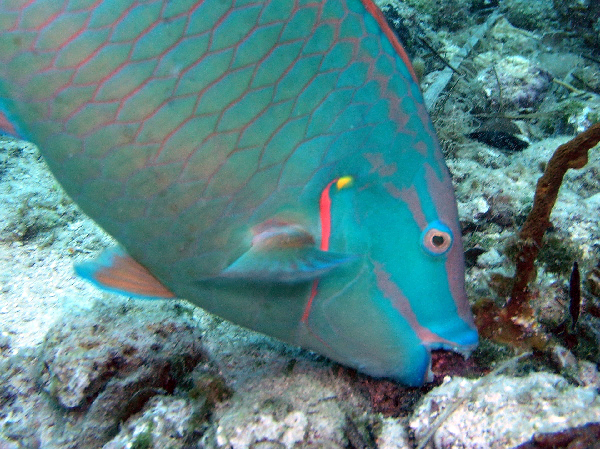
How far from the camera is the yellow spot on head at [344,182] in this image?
1547mm

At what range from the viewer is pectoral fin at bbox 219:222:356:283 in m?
1.48

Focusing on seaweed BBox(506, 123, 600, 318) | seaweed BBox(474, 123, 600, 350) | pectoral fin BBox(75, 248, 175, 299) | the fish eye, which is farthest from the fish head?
pectoral fin BBox(75, 248, 175, 299)

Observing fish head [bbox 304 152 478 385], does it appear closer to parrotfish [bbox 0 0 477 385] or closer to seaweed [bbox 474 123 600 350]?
parrotfish [bbox 0 0 477 385]

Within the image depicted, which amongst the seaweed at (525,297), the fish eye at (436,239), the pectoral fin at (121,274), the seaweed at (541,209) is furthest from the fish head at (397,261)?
the pectoral fin at (121,274)

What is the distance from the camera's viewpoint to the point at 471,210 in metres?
3.03

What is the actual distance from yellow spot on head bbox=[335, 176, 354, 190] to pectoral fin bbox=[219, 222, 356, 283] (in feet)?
0.75

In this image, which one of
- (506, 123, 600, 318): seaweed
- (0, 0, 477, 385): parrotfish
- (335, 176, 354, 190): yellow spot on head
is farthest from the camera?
(506, 123, 600, 318): seaweed

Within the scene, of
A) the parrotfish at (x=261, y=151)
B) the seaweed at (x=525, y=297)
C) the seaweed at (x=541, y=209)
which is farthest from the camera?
the seaweed at (x=525, y=297)

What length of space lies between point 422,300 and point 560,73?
5.68 metres

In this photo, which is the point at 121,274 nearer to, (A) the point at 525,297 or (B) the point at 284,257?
(B) the point at 284,257

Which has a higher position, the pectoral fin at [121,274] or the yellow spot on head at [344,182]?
the yellow spot on head at [344,182]

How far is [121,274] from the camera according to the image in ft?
A: 6.07

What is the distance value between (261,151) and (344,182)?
35cm

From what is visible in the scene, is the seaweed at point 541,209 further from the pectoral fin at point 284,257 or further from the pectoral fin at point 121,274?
the pectoral fin at point 121,274
